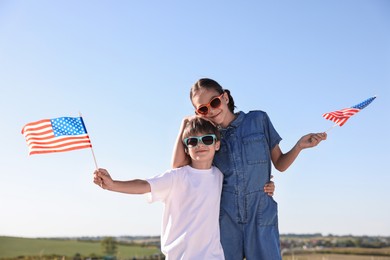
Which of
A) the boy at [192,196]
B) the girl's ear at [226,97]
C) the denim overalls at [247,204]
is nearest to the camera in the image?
the boy at [192,196]

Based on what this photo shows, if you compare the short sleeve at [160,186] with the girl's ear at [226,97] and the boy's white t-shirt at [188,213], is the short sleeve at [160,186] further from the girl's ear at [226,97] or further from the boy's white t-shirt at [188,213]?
the girl's ear at [226,97]

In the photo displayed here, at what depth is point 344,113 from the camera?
241 inches

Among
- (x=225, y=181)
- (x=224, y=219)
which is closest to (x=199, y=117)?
(x=225, y=181)

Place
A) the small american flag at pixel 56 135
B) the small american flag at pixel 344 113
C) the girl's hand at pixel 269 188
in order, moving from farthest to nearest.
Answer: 1. the small american flag at pixel 344 113
2. the small american flag at pixel 56 135
3. the girl's hand at pixel 269 188

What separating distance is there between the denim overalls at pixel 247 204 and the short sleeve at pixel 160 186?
22.6 inches

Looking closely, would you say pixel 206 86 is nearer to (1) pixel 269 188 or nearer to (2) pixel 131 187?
(1) pixel 269 188

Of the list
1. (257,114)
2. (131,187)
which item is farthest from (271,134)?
(131,187)

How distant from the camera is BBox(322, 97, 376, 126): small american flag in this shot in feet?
19.8

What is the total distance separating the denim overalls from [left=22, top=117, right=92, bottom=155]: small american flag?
139 centimetres

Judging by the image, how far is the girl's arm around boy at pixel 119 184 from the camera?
429cm

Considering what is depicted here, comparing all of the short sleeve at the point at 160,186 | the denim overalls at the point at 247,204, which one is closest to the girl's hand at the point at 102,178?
the short sleeve at the point at 160,186

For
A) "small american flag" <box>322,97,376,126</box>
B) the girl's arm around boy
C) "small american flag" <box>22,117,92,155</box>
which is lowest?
the girl's arm around boy

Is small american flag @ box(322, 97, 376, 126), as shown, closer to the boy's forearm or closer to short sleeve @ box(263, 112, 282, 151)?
short sleeve @ box(263, 112, 282, 151)

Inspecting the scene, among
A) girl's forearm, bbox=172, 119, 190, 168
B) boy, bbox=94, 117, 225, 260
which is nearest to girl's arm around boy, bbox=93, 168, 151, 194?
boy, bbox=94, 117, 225, 260
